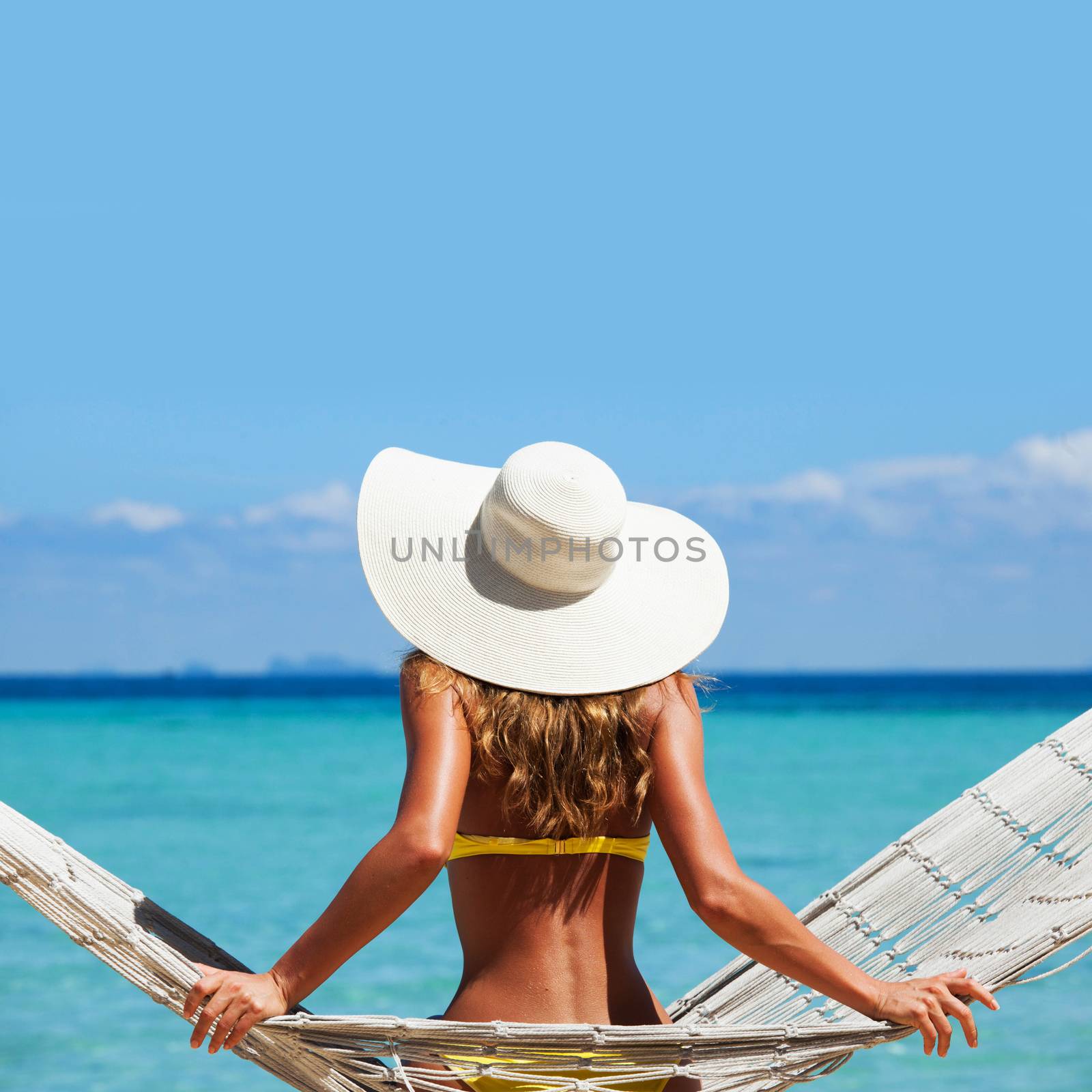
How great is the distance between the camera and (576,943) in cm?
161

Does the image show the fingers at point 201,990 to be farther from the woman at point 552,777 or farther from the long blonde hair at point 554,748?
the long blonde hair at point 554,748

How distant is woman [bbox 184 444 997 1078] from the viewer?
1.51 m

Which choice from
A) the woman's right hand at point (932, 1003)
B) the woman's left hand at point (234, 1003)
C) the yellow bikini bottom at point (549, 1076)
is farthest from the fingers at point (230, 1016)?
the woman's right hand at point (932, 1003)

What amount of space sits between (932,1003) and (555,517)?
2.31 feet

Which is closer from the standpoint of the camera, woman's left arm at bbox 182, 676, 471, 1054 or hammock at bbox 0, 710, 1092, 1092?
woman's left arm at bbox 182, 676, 471, 1054

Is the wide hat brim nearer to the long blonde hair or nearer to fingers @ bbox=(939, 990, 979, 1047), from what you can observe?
the long blonde hair

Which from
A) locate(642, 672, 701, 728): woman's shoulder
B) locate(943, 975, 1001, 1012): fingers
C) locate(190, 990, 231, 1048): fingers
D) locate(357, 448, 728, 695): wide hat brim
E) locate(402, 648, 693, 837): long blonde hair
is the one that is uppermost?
locate(357, 448, 728, 695): wide hat brim

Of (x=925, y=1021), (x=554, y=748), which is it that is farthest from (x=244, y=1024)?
(x=925, y=1021)

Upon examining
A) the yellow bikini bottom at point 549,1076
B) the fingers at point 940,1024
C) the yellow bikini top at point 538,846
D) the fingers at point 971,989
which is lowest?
the yellow bikini bottom at point 549,1076

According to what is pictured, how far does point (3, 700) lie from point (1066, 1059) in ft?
111

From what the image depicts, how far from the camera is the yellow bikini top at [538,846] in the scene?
1.60 meters

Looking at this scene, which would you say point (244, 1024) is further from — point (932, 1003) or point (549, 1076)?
point (932, 1003)

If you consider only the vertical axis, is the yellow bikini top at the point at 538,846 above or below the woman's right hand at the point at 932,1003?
above

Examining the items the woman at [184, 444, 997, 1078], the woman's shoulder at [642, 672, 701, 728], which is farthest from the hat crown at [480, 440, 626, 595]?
the woman's shoulder at [642, 672, 701, 728]
